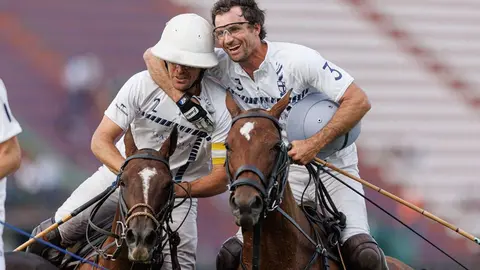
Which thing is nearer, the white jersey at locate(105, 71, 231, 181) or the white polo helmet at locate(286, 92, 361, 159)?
the white polo helmet at locate(286, 92, 361, 159)

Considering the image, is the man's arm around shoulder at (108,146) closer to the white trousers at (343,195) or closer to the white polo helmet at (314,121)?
the white trousers at (343,195)

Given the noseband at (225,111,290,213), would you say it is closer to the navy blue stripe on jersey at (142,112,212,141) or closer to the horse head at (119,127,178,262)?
the horse head at (119,127,178,262)

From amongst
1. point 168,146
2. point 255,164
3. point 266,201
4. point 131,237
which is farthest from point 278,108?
point 131,237

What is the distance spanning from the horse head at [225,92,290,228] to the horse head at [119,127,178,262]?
52 cm

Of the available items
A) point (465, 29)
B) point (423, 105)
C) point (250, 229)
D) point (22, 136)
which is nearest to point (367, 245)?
point (250, 229)

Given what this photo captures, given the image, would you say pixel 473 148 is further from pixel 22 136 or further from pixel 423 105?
pixel 22 136

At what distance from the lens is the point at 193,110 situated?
6.15m

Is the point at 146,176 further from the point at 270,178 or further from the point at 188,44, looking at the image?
the point at 188,44

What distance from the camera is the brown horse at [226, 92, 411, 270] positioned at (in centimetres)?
473

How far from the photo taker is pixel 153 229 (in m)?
5.16

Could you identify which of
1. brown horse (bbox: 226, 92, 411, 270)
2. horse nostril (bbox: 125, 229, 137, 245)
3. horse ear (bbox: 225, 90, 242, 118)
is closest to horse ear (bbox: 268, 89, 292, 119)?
brown horse (bbox: 226, 92, 411, 270)

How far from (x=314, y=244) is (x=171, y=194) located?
788 millimetres

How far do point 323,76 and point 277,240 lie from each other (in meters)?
1.17

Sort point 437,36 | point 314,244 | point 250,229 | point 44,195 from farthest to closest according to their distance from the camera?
point 437,36 < point 44,195 < point 314,244 < point 250,229
